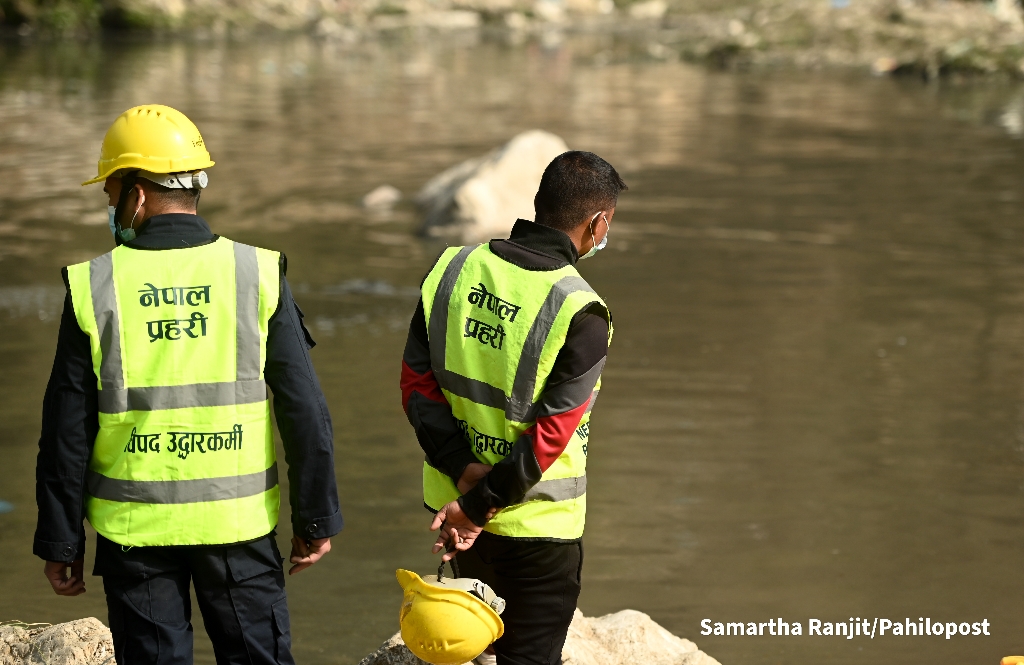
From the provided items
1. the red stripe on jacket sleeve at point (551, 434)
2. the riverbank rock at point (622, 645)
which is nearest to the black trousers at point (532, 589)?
the red stripe on jacket sleeve at point (551, 434)

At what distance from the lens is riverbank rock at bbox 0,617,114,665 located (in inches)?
154

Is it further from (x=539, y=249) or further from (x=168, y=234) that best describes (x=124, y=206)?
(x=539, y=249)

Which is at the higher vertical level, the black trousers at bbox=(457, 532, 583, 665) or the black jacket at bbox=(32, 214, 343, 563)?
the black jacket at bbox=(32, 214, 343, 563)

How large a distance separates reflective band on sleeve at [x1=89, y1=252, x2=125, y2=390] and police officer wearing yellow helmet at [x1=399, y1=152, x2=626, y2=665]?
0.80 meters

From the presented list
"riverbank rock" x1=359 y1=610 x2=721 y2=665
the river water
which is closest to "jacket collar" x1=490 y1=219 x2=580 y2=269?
"riverbank rock" x1=359 y1=610 x2=721 y2=665

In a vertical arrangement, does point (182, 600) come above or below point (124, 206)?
below

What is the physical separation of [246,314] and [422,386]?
1.92ft

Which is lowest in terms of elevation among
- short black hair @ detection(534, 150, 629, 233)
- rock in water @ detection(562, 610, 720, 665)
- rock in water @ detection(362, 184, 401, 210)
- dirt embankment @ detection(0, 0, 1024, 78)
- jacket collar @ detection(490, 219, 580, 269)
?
rock in water @ detection(362, 184, 401, 210)

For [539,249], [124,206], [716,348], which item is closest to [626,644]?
[539,249]

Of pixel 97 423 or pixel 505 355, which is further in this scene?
pixel 505 355

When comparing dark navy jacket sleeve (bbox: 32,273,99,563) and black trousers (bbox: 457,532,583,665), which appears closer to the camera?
dark navy jacket sleeve (bbox: 32,273,99,563)

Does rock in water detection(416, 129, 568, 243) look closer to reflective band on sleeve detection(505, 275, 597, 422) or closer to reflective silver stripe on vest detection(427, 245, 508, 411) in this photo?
reflective silver stripe on vest detection(427, 245, 508, 411)

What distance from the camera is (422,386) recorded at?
326cm

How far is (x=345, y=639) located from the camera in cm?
481
